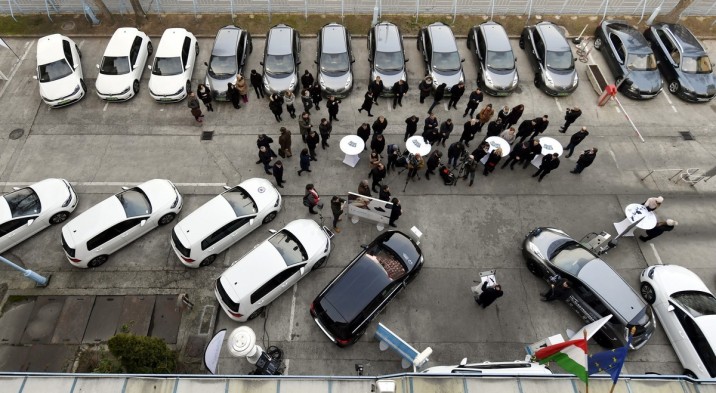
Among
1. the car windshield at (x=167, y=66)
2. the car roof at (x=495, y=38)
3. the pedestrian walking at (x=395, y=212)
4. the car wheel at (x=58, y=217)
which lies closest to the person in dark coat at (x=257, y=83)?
the car windshield at (x=167, y=66)

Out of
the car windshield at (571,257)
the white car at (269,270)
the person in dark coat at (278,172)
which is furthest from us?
the person in dark coat at (278,172)

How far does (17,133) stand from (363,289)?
14375mm

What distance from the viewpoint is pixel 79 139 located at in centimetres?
1446

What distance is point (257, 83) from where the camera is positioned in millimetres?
15125

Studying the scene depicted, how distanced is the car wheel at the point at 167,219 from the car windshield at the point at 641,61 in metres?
18.8

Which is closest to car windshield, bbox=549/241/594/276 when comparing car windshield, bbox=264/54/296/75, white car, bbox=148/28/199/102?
car windshield, bbox=264/54/296/75

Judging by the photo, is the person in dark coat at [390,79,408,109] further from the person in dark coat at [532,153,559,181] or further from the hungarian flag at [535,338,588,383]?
the hungarian flag at [535,338,588,383]

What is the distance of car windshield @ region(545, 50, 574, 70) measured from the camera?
16.0 m

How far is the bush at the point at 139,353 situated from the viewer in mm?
8500

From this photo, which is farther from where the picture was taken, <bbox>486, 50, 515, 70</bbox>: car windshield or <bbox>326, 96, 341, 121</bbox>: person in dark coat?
<bbox>486, 50, 515, 70</bbox>: car windshield

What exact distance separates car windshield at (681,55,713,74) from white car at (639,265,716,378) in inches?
385

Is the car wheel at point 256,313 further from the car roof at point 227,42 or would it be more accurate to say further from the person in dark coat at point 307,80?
the car roof at point 227,42

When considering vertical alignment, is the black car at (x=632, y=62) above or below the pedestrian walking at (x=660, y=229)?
above

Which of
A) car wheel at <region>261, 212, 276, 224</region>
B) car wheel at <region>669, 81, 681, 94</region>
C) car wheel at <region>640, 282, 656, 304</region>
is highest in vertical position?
car wheel at <region>669, 81, 681, 94</region>
